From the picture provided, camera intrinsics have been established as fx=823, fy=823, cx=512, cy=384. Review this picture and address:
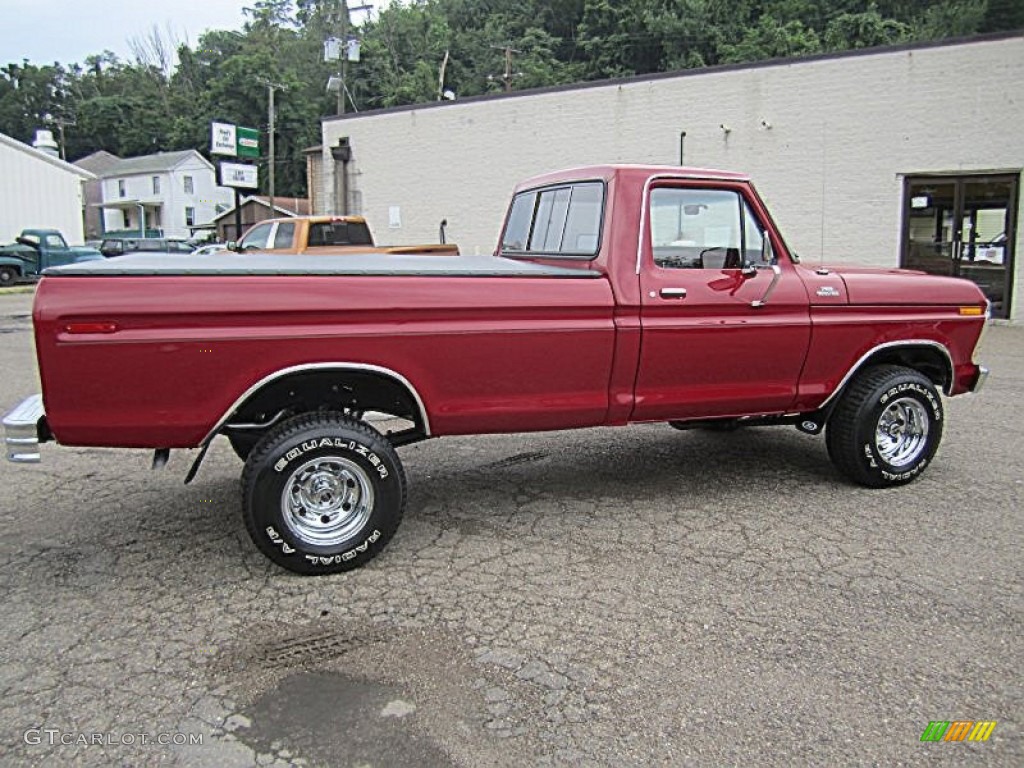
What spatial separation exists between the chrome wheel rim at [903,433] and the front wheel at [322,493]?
3176mm

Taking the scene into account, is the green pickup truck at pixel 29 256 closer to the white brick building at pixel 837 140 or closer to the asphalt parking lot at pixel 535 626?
the white brick building at pixel 837 140

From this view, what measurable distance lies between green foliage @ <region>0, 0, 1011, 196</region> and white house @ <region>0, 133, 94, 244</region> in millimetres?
15113

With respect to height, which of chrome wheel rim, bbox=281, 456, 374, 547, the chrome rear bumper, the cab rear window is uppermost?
the cab rear window

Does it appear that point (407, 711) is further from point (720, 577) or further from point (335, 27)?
point (335, 27)

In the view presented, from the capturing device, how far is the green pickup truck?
2728cm

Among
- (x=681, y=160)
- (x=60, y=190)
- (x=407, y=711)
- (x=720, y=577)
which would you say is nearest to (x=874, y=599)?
(x=720, y=577)

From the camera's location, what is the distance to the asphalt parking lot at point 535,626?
272cm

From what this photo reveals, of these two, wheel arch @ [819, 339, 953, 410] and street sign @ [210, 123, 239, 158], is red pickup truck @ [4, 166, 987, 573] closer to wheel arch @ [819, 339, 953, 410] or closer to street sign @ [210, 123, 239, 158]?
wheel arch @ [819, 339, 953, 410]

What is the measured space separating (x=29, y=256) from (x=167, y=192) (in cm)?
3842

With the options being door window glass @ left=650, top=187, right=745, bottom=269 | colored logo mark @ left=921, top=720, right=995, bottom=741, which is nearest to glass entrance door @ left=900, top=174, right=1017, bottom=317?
door window glass @ left=650, top=187, right=745, bottom=269

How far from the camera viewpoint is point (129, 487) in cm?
543

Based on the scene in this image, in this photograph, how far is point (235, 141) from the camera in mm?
23609

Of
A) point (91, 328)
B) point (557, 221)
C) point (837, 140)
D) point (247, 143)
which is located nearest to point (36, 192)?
point (247, 143)

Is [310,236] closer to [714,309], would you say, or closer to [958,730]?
[714,309]
